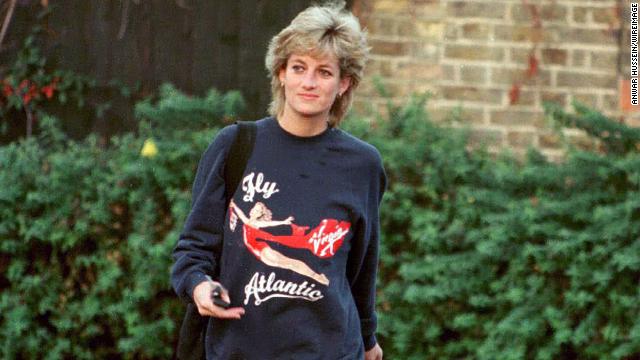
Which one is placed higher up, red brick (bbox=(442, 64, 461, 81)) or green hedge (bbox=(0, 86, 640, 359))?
red brick (bbox=(442, 64, 461, 81))

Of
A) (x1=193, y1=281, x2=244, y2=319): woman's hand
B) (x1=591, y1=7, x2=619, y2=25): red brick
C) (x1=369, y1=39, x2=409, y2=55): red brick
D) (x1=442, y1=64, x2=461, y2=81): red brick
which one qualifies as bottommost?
(x1=193, y1=281, x2=244, y2=319): woman's hand

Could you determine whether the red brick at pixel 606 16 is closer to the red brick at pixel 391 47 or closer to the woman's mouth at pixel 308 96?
the red brick at pixel 391 47

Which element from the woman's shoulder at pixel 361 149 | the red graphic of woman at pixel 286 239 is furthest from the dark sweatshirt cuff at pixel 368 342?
the woman's shoulder at pixel 361 149

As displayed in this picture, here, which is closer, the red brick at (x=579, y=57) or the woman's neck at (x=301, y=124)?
the woman's neck at (x=301, y=124)

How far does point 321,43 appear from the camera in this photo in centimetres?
304

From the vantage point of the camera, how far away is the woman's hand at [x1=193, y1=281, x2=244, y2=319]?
282 centimetres

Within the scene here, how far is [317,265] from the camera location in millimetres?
2953

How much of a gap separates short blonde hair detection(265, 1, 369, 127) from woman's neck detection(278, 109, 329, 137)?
0.24ft

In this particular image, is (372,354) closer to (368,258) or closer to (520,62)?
(368,258)

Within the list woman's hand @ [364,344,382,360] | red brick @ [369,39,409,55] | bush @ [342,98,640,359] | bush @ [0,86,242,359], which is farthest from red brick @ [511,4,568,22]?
woman's hand @ [364,344,382,360]

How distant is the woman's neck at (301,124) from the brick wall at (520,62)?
292cm

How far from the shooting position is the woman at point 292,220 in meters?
2.93

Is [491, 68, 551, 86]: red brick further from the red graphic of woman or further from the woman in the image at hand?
the red graphic of woman

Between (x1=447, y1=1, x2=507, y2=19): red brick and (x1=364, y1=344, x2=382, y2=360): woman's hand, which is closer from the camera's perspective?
(x1=364, y1=344, x2=382, y2=360): woman's hand
